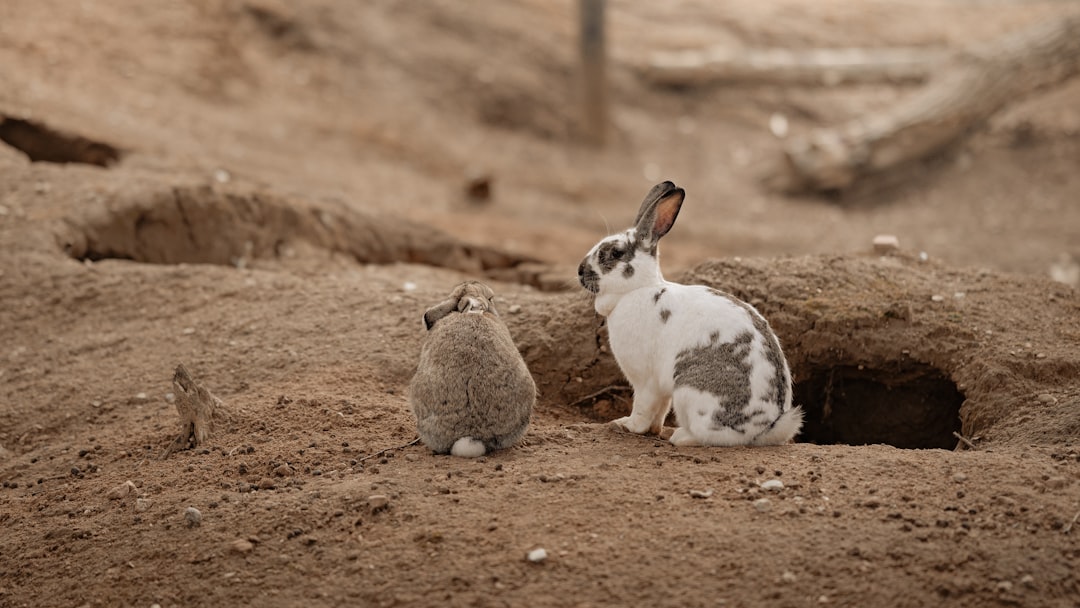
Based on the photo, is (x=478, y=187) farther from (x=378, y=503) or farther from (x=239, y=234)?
(x=378, y=503)

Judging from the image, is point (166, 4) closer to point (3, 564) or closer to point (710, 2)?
point (710, 2)

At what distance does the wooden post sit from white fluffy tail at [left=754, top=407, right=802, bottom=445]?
9728 millimetres

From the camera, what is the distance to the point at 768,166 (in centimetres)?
1394

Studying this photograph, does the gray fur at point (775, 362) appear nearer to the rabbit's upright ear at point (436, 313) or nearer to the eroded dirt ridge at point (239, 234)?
the rabbit's upright ear at point (436, 313)

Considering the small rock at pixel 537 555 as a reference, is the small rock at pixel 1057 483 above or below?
above

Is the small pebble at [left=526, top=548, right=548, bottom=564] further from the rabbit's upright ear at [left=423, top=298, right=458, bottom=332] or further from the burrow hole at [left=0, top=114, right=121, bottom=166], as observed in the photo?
the burrow hole at [left=0, top=114, right=121, bottom=166]

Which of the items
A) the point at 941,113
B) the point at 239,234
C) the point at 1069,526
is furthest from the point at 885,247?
the point at 941,113

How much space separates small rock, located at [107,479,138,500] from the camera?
15.6 ft

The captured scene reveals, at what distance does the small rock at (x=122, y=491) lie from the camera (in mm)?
4762

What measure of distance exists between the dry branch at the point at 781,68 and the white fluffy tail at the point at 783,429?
11.0 m

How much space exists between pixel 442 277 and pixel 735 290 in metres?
2.59

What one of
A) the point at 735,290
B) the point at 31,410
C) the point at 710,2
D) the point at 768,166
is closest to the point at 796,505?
the point at 735,290

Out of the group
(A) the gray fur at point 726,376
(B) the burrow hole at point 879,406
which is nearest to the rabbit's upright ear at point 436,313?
(A) the gray fur at point 726,376

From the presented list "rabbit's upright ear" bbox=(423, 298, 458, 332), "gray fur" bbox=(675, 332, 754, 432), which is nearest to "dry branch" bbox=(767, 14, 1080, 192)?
"gray fur" bbox=(675, 332, 754, 432)
